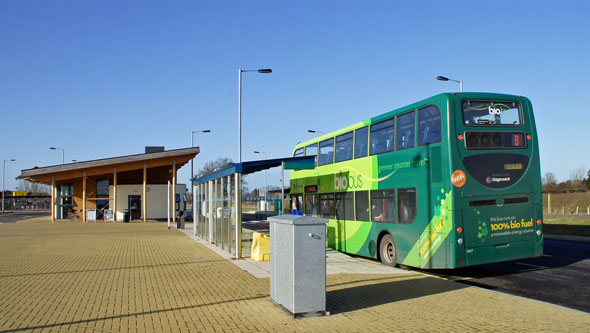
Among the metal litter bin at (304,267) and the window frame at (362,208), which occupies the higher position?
the window frame at (362,208)

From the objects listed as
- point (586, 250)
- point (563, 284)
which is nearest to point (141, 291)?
point (563, 284)

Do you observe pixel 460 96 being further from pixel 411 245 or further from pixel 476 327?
pixel 476 327

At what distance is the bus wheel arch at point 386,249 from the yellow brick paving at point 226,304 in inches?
47.3

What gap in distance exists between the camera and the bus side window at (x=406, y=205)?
10977 mm

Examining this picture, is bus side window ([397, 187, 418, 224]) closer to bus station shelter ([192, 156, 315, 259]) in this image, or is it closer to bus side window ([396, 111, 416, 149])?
bus side window ([396, 111, 416, 149])

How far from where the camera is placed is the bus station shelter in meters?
13.6

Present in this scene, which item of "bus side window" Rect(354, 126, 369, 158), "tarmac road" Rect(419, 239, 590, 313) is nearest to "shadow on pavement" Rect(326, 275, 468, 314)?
"tarmac road" Rect(419, 239, 590, 313)

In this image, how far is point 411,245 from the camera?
36.3 feet

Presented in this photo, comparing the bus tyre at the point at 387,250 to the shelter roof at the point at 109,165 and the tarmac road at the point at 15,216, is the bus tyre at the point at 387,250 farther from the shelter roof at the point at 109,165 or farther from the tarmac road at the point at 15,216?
the tarmac road at the point at 15,216

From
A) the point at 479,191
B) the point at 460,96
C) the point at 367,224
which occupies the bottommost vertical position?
the point at 367,224

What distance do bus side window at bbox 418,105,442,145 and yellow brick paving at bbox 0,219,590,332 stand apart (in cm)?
294

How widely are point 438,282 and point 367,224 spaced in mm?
3550

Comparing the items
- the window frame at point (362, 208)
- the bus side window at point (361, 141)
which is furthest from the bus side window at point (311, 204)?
the bus side window at point (361, 141)

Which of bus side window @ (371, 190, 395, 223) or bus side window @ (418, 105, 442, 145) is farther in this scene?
bus side window @ (371, 190, 395, 223)
